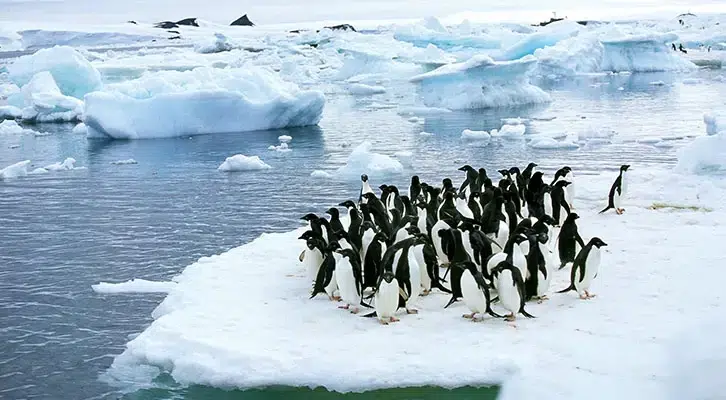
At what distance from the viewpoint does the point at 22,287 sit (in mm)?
7953

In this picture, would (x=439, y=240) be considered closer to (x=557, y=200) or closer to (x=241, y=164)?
(x=557, y=200)

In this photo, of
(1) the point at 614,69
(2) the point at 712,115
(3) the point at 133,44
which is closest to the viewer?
(2) the point at 712,115

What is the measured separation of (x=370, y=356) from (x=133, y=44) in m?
72.1

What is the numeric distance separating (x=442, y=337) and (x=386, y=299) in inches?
20.0

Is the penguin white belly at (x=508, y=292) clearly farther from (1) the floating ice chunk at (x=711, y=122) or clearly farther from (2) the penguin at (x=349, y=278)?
(1) the floating ice chunk at (x=711, y=122)

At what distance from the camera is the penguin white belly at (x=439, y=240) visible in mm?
7352

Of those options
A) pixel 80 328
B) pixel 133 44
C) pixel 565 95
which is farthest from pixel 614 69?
pixel 133 44

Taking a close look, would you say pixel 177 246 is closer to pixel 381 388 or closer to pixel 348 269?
pixel 348 269

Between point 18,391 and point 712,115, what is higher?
point 712,115

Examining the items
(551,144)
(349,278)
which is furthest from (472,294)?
(551,144)

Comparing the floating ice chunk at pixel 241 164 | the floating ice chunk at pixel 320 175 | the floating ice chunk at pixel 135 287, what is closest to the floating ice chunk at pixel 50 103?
the floating ice chunk at pixel 241 164

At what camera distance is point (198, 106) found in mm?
19094

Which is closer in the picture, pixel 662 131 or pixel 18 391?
pixel 18 391

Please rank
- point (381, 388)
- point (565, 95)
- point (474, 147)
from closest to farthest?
point (381, 388) → point (474, 147) → point (565, 95)
